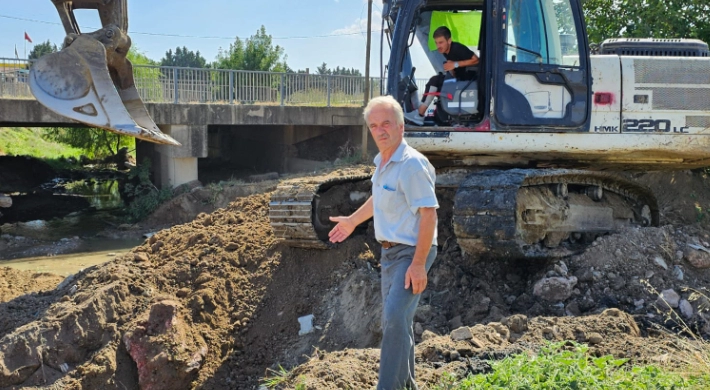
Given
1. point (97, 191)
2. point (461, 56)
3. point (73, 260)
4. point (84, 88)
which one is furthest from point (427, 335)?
point (97, 191)

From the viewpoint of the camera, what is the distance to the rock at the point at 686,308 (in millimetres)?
5497

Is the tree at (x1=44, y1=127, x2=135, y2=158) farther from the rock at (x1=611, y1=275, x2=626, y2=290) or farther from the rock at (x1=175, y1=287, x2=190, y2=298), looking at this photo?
the rock at (x1=611, y1=275, x2=626, y2=290)

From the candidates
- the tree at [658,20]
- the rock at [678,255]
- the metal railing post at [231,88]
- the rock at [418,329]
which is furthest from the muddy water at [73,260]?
the tree at [658,20]

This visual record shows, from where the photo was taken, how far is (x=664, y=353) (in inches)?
176

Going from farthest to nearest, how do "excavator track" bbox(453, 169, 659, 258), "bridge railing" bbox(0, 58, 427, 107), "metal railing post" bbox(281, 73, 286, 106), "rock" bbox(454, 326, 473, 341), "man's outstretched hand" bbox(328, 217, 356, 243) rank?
1. "metal railing post" bbox(281, 73, 286, 106)
2. "bridge railing" bbox(0, 58, 427, 107)
3. "excavator track" bbox(453, 169, 659, 258)
4. "rock" bbox(454, 326, 473, 341)
5. "man's outstretched hand" bbox(328, 217, 356, 243)

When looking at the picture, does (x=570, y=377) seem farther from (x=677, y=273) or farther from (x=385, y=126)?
(x=677, y=273)

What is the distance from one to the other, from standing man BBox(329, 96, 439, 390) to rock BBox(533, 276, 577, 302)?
230cm

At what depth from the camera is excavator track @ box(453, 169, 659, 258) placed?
556cm

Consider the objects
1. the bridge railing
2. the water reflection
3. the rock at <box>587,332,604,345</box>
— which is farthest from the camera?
the water reflection

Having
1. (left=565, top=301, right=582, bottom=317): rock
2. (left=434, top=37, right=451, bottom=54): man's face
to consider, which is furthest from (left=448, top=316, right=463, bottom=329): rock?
(left=434, top=37, right=451, bottom=54): man's face

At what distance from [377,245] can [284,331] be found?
1.36 meters

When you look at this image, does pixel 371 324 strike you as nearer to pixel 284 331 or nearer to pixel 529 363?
pixel 284 331

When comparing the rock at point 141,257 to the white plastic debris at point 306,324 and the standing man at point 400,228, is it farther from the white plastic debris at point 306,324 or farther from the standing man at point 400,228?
the standing man at point 400,228

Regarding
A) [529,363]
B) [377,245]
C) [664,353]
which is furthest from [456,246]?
[529,363]
